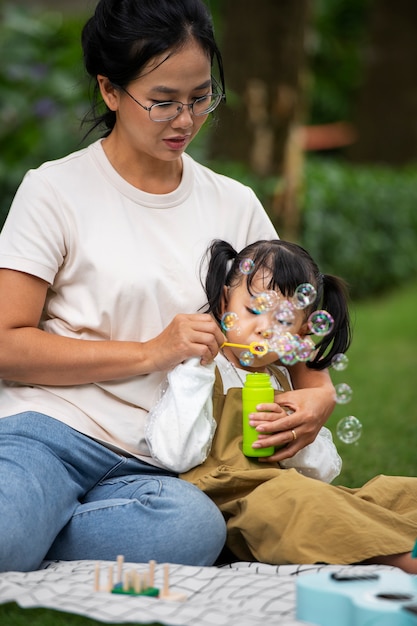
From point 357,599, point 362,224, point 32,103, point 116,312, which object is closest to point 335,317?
point 116,312

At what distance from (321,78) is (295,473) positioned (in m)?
18.6

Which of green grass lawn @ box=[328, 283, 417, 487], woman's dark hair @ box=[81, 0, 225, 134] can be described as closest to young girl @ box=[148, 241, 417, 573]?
woman's dark hair @ box=[81, 0, 225, 134]

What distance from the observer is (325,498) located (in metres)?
2.90

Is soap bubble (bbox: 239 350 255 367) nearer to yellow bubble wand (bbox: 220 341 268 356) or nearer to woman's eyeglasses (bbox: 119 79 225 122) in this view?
yellow bubble wand (bbox: 220 341 268 356)

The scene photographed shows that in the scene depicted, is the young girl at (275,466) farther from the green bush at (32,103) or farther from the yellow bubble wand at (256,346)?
the green bush at (32,103)

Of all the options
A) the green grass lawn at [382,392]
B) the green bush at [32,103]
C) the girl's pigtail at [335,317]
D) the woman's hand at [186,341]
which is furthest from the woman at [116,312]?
the green bush at [32,103]

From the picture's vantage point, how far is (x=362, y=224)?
11297 millimetres

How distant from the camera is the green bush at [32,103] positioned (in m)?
6.11

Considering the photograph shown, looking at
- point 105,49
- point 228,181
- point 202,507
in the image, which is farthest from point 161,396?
point 105,49

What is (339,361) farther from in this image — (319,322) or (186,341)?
(186,341)

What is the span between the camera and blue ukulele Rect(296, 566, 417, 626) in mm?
2363

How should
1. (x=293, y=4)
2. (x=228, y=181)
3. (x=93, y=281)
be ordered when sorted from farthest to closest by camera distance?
(x=293, y=4)
(x=228, y=181)
(x=93, y=281)

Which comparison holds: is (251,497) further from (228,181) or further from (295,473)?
(228,181)

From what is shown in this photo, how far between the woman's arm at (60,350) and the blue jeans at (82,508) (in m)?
0.14
